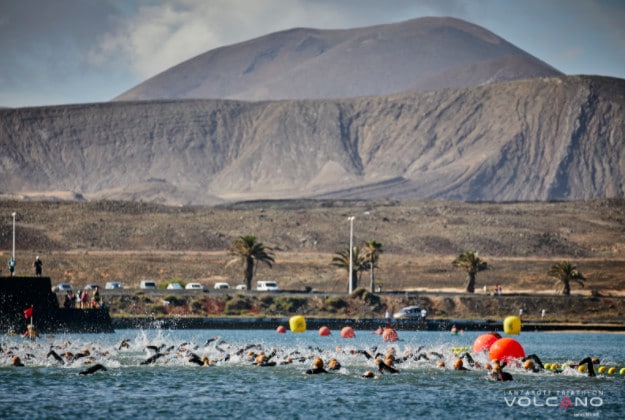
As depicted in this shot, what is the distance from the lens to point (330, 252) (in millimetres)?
153750

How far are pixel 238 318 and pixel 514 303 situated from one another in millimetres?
27502

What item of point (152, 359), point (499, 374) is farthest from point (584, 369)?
point (152, 359)

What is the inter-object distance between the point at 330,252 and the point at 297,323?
74.5 metres

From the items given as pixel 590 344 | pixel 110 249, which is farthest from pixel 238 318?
pixel 110 249

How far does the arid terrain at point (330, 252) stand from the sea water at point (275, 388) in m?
34.6

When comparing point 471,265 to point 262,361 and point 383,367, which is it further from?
point 383,367

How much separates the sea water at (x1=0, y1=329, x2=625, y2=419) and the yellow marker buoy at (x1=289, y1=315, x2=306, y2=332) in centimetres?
1662

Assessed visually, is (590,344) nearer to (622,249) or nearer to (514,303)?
(514,303)

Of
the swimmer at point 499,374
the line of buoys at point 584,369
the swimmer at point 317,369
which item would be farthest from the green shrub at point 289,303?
the swimmer at point 499,374

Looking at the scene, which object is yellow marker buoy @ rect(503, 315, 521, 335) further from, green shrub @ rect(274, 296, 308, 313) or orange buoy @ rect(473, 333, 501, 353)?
green shrub @ rect(274, 296, 308, 313)

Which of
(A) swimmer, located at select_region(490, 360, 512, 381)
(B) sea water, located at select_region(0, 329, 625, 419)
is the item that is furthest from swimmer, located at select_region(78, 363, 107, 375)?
(A) swimmer, located at select_region(490, 360, 512, 381)

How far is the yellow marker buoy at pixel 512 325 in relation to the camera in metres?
76.1

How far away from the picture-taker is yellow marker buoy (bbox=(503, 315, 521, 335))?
76.1 meters

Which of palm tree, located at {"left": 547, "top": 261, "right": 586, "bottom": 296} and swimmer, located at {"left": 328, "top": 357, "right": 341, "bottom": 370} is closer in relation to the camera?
swimmer, located at {"left": 328, "top": 357, "right": 341, "bottom": 370}
